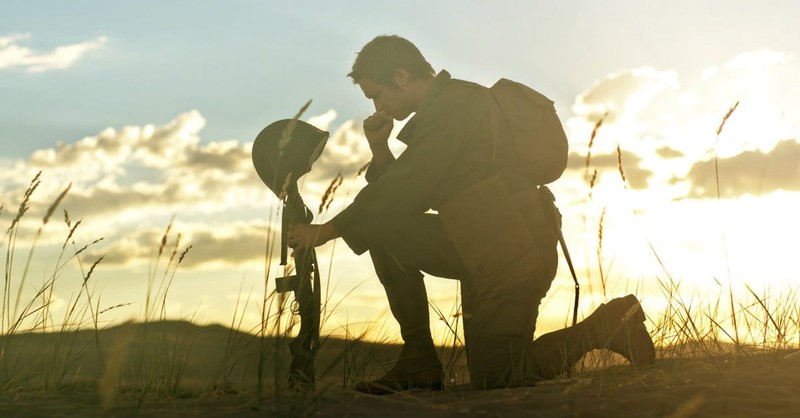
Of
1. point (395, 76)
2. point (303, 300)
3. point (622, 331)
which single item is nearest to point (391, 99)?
point (395, 76)

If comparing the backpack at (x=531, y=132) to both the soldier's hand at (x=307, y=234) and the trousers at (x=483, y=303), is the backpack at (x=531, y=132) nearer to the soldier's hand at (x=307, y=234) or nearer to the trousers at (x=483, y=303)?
the trousers at (x=483, y=303)

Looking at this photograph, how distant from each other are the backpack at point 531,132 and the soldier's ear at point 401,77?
41 cm

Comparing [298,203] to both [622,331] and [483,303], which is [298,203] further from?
[622,331]

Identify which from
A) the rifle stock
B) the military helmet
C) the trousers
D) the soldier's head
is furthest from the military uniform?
the military helmet

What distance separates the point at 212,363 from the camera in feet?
12.8

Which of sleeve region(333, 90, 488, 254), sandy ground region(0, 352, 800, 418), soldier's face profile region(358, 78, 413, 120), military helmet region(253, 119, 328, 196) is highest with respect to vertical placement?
soldier's face profile region(358, 78, 413, 120)

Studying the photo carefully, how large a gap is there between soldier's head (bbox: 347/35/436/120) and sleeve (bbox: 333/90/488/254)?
0.81 ft

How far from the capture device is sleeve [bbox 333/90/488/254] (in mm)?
3775

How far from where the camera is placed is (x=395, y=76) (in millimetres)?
4090

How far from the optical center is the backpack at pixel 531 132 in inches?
153

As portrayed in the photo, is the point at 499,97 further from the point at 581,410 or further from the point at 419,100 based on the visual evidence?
the point at 581,410

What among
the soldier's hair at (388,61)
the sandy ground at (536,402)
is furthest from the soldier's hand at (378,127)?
the sandy ground at (536,402)

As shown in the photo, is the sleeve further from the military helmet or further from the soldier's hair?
the military helmet

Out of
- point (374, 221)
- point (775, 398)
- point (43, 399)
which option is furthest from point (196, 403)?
point (775, 398)
